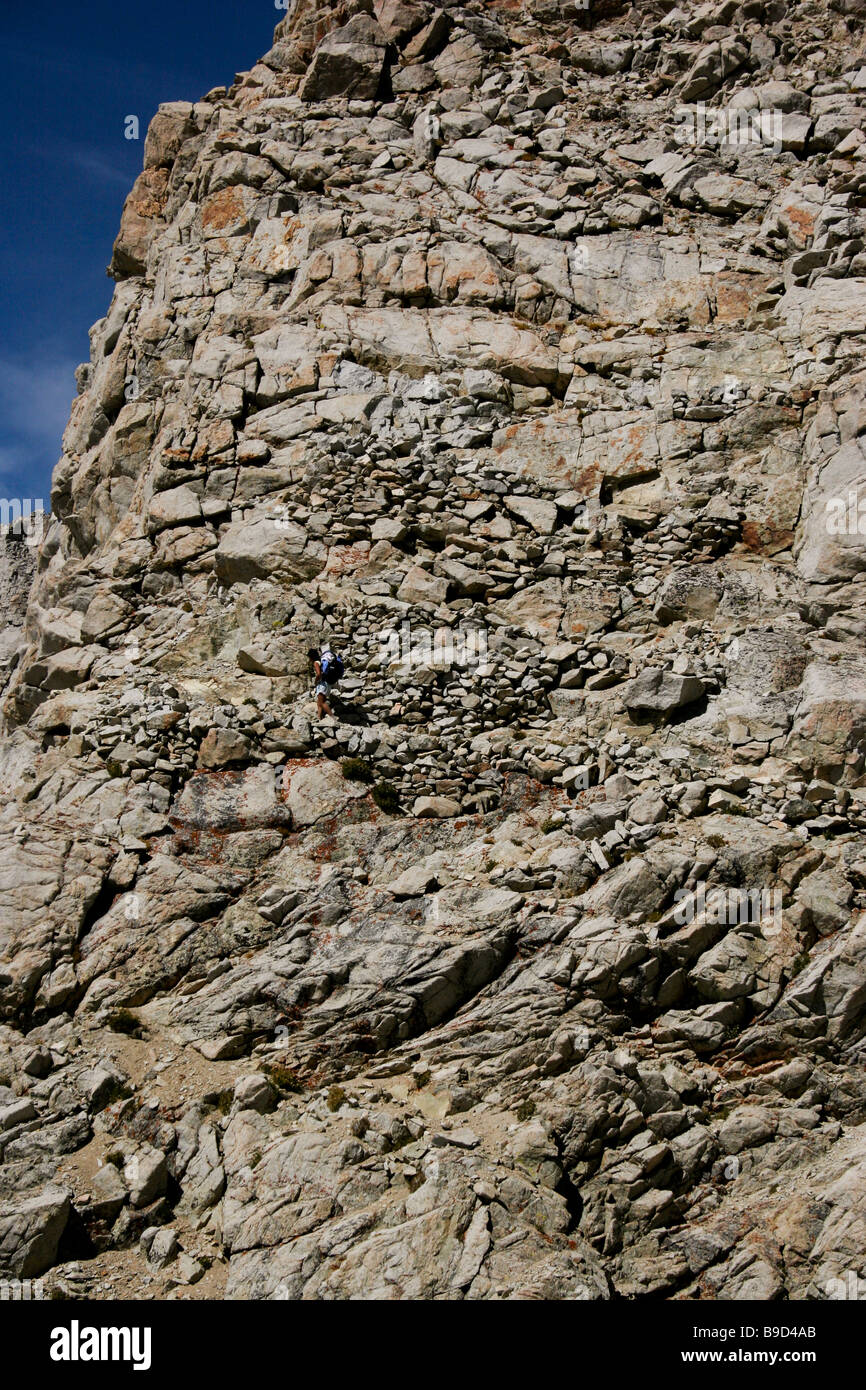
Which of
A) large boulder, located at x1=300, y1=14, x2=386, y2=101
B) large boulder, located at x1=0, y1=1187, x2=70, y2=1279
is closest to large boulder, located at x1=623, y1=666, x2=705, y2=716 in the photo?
large boulder, located at x1=0, y1=1187, x2=70, y2=1279

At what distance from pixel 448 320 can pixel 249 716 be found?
12856mm

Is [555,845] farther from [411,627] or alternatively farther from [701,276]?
[701,276]

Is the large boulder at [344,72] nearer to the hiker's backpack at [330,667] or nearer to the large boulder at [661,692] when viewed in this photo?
the hiker's backpack at [330,667]

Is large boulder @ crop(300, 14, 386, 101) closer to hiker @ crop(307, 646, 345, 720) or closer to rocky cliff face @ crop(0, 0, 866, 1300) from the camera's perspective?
rocky cliff face @ crop(0, 0, 866, 1300)

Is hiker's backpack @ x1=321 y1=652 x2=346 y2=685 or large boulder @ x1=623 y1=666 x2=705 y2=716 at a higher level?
hiker's backpack @ x1=321 y1=652 x2=346 y2=685

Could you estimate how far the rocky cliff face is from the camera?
11336mm

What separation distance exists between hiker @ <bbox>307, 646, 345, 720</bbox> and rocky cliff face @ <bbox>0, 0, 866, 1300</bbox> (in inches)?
19.1

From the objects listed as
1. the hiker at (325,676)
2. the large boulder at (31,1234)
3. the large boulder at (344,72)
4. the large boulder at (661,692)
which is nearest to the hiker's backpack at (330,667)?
the hiker at (325,676)

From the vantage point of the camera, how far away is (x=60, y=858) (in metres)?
15.5

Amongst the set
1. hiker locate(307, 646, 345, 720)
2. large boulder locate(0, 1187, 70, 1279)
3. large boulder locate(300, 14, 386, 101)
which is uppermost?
A: large boulder locate(300, 14, 386, 101)

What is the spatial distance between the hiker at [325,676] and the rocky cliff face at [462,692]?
1.59ft

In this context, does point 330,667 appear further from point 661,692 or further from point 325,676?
point 661,692

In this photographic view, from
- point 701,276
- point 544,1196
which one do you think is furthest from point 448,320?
point 544,1196

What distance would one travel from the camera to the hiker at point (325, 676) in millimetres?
17625
